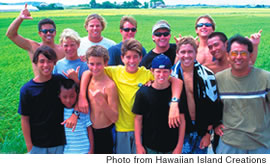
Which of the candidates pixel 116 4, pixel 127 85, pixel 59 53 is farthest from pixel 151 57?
pixel 116 4

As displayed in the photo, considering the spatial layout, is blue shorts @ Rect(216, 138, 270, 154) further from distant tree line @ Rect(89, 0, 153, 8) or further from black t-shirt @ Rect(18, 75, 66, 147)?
distant tree line @ Rect(89, 0, 153, 8)

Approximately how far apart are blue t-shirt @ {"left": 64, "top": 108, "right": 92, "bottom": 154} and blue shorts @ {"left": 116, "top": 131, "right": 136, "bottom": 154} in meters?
0.40

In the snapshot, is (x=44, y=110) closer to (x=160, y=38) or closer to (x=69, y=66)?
(x=69, y=66)

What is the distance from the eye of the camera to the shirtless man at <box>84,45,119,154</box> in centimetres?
325

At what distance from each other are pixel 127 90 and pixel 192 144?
1049 mm

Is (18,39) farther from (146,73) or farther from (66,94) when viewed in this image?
(146,73)

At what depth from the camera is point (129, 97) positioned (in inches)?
130

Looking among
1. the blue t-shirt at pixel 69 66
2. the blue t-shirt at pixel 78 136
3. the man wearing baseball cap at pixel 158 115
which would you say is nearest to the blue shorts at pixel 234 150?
the man wearing baseball cap at pixel 158 115

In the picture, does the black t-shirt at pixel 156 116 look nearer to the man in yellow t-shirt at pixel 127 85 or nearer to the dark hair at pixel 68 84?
the man in yellow t-shirt at pixel 127 85

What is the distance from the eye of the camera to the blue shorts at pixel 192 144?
3.32 meters

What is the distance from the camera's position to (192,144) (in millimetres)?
3352

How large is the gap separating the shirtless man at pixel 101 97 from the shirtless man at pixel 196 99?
0.81 meters

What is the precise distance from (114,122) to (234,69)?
1.56 meters

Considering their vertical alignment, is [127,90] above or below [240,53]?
below
